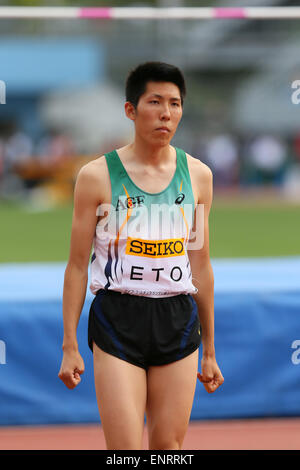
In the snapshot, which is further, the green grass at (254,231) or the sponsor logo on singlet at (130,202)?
the green grass at (254,231)

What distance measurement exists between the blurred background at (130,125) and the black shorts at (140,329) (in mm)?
8202

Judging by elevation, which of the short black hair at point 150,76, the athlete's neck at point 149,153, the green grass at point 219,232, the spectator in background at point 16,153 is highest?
the spectator in background at point 16,153

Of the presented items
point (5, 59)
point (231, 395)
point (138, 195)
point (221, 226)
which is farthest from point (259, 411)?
point (5, 59)

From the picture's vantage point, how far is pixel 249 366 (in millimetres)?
4656

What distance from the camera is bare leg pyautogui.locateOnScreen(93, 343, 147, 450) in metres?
2.61

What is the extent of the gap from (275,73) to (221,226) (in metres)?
18.1

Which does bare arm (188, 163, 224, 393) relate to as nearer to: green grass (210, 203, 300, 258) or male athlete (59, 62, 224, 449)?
male athlete (59, 62, 224, 449)

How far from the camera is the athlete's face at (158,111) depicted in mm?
2713

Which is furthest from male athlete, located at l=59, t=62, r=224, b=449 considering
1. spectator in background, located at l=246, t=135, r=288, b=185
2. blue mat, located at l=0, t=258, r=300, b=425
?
spectator in background, located at l=246, t=135, r=288, b=185

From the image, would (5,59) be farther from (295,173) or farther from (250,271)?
(250,271)

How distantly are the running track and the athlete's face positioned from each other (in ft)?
6.99

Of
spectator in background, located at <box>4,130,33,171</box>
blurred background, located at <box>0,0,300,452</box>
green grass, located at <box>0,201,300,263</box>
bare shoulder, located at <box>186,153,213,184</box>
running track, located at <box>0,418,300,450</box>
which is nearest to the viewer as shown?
bare shoulder, located at <box>186,153,213,184</box>

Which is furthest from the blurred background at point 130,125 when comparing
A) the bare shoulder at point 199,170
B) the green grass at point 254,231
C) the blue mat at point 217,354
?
the bare shoulder at point 199,170

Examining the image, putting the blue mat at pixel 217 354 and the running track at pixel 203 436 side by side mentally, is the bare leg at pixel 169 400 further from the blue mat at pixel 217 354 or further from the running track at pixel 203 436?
the blue mat at pixel 217 354
